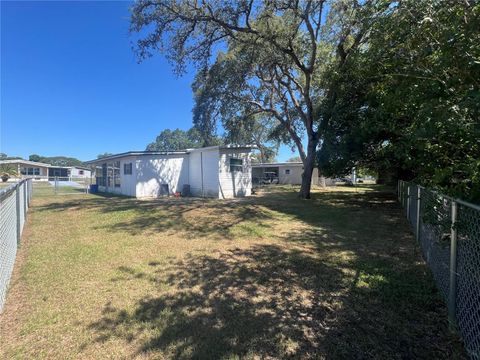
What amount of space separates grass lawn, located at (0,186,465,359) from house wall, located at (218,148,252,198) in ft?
30.4

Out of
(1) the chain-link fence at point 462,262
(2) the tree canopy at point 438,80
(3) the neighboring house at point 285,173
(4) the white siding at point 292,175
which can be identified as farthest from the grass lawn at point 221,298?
(4) the white siding at point 292,175

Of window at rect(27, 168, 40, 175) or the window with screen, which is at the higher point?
window at rect(27, 168, 40, 175)

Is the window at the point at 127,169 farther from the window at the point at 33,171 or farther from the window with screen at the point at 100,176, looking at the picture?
the window at the point at 33,171

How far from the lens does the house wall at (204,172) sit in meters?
16.2

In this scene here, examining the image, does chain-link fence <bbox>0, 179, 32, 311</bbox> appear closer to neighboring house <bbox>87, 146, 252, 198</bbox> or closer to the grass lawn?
the grass lawn

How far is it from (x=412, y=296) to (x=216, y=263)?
291 cm

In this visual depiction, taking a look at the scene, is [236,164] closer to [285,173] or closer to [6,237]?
[6,237]

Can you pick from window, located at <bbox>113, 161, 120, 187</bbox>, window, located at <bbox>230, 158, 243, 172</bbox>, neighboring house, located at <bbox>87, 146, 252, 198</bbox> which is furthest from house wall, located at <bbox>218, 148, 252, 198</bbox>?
window, located at <bbox>113, 161, 120, 187</bbox>

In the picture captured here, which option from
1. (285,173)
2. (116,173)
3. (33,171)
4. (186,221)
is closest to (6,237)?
(186,221)

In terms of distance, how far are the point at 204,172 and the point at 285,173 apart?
1907 cm

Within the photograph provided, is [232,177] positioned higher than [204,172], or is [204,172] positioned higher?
[204,172]

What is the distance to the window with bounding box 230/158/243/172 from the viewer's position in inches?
666

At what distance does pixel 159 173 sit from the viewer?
57.4ft

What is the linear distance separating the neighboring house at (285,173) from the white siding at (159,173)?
15.1 meters
